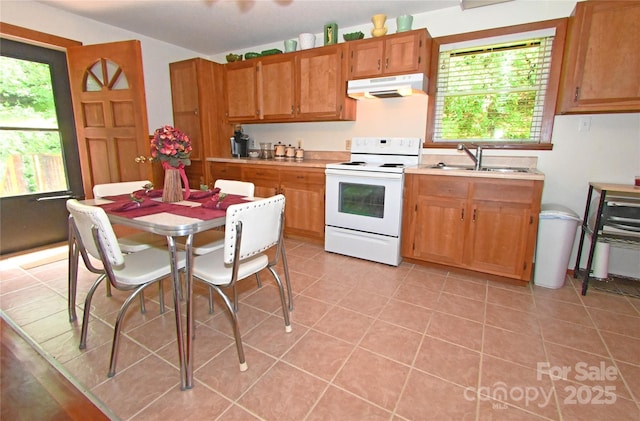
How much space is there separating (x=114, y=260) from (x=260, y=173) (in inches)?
90.4

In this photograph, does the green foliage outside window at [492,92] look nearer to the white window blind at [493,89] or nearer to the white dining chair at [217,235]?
the white window blind at [493,89]

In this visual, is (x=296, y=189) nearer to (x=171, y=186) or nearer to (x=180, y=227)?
(x=171, y=186)

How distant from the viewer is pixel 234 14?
120 inches

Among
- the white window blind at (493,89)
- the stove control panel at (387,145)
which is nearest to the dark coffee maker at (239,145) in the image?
the stove control panel at (387,145)

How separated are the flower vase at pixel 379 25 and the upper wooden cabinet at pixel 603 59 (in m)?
1.47

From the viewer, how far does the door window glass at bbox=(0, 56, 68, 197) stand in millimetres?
2854

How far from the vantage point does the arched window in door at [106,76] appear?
9.87 ft

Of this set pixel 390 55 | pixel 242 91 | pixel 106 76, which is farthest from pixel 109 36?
pixel 390 55

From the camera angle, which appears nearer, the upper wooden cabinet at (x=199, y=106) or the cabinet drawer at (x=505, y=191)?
the cabinet drawer at (x=505, y=191)

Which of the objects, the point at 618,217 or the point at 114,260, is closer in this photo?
the point at 114,260

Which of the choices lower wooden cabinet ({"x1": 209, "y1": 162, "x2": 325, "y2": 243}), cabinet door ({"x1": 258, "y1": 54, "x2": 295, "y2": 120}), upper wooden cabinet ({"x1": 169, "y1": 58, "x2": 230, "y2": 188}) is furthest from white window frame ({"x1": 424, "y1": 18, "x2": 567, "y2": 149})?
upper wooden cabinet ({"x1": 169, "y1": 58, "x2": 230, "y2": 188})

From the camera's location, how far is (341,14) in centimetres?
305

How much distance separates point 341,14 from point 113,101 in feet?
7.86

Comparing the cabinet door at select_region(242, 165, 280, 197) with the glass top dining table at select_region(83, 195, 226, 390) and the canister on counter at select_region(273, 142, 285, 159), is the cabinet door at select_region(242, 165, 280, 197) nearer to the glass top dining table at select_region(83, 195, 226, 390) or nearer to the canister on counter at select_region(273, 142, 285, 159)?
the canister on counter at select_region(273, 142, 285, 159)
